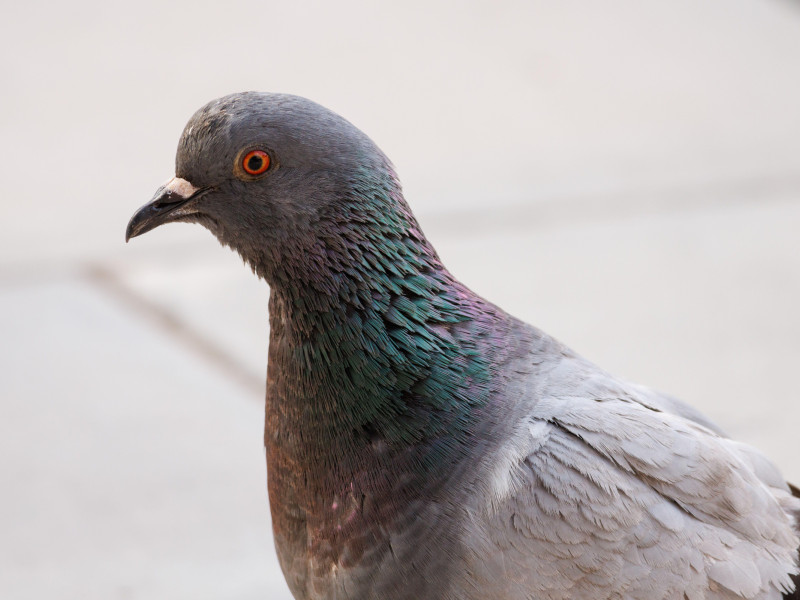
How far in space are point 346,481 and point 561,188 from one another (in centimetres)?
404

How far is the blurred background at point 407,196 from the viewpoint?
443cm

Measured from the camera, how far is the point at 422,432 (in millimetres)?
2785

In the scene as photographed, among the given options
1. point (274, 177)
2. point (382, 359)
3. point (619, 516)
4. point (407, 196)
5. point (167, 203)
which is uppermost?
point (407, 196)

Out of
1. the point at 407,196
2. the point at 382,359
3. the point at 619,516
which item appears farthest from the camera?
the point at 407,196

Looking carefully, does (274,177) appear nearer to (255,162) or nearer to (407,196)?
(255,162)

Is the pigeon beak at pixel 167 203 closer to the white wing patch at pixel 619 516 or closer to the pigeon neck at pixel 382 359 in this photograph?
the pigeon neck at pixel 382 359

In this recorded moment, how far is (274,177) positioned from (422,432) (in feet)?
2.22

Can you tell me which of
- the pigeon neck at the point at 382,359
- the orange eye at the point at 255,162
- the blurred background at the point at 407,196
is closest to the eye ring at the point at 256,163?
the orange eye at the point at 255,162

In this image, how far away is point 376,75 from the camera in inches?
302

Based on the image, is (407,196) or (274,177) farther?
(407,196)

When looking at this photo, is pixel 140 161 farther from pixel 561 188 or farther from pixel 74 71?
pixel 561 188

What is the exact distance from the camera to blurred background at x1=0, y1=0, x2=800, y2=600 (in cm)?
443

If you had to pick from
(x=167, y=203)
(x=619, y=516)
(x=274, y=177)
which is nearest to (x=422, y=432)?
(x=619, y=516)

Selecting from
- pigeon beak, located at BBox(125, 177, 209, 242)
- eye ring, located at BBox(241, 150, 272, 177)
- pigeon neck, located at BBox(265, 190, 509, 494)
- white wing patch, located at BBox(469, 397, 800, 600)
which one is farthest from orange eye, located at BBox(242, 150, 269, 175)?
white wing patch, located at BBox(469, 397, 800, 600)
